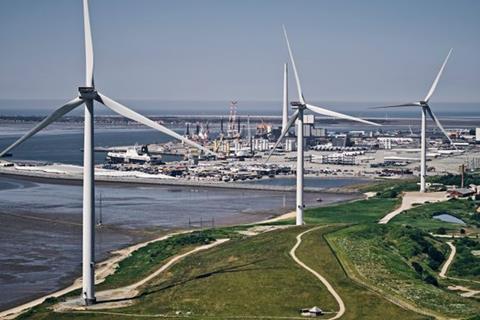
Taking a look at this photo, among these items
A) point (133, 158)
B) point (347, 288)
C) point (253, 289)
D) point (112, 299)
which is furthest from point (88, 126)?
point (133, 158)

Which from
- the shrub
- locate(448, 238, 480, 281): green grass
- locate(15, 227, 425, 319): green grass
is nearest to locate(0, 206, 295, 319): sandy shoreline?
locate(15, 227, 425, 319): green grass

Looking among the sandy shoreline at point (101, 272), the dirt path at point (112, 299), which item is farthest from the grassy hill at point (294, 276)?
the sandy shoreline at point (101, 272)

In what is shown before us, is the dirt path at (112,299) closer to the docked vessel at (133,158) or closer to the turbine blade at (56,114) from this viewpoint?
the turbine blade at (56,114)

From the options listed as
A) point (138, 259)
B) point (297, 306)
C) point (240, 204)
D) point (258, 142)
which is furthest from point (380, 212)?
point (258, 142)

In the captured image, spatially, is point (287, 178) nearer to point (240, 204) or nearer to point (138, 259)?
point (240, 204)

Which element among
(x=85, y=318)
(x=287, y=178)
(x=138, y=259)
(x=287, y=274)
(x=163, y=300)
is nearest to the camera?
(x=85, y=318)

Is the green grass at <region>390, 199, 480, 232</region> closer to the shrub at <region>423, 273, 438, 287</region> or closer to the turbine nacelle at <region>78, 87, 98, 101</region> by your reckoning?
the shrub at <region>423, 273, 438, 287</region>

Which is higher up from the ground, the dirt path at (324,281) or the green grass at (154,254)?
the dirt path at (324,281)

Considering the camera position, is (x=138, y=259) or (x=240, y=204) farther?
(x=240, y=204)
